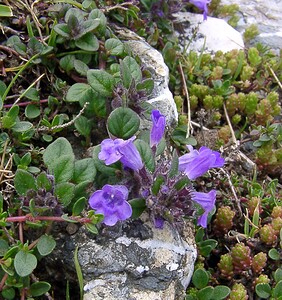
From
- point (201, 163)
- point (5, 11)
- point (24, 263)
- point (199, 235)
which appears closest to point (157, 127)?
point (201, 163)

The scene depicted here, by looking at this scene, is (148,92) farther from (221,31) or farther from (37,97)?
(221,31)

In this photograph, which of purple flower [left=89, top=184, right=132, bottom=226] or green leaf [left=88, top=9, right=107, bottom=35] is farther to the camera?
green leaf [left=88, top=9, right=107, bottom=35]

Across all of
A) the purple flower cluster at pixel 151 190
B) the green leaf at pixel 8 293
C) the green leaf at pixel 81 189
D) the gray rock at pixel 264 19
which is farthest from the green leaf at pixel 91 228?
the gray rock at pixel 264 19

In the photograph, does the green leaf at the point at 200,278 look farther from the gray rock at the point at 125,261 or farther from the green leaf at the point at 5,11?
the green leaf at the point at 5,11

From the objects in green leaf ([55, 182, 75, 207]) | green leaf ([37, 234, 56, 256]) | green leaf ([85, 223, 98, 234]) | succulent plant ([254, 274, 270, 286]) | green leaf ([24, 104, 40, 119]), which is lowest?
succulent plant ([254, 274, 270, 286])

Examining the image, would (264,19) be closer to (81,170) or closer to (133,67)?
(133,67)

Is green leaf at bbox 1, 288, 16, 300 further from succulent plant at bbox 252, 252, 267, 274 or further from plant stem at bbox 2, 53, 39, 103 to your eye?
succulent plant at bbox 252, 252, 267, 274

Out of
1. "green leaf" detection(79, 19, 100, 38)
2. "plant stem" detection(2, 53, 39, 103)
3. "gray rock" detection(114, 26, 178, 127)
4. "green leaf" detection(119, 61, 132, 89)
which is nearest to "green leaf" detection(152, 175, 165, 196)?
"green leaf" detection(119, 61, 132, 89)
